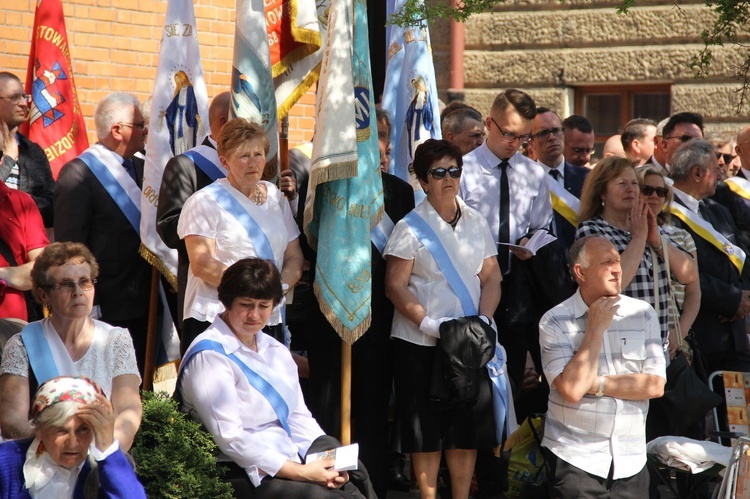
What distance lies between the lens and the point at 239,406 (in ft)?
16.3

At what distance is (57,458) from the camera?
13.6 feet

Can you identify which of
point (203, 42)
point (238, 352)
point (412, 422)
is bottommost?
point (412, 422)

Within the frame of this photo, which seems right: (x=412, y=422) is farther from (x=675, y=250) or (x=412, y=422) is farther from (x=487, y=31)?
(x=487, y=31)

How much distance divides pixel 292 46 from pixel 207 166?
51.1 inches

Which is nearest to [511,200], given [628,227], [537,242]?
[537,242]

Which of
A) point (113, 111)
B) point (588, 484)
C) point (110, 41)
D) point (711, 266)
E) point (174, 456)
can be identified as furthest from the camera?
point (110, 41)

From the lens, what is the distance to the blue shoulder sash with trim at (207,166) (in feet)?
20.4

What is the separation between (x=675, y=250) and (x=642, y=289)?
438mm

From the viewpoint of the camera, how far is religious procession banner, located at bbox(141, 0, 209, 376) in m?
6.88

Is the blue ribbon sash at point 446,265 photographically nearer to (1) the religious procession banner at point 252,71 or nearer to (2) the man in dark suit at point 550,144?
(1) the religious procession banner at point 252,71

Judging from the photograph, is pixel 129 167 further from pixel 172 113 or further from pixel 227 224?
pixel 227 224

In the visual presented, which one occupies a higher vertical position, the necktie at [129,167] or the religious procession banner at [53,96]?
the religious procession banner at [53,96]

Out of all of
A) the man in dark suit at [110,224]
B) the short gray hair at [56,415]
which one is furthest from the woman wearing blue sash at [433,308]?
the short gray hair at [56,415]

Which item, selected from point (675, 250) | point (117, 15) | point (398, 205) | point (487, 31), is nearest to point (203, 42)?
point (117, 15)
